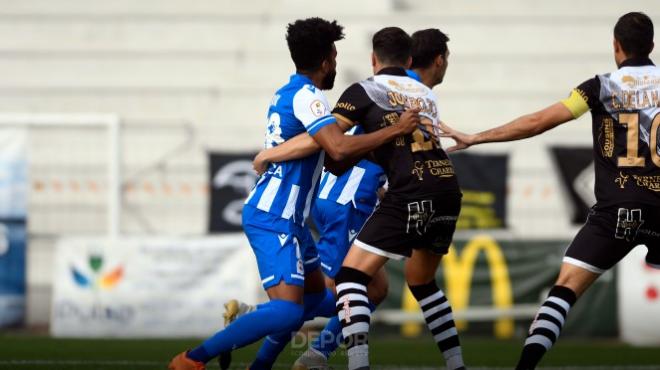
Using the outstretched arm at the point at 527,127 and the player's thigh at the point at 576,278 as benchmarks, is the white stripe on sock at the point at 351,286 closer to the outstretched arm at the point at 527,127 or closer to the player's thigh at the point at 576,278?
the outstretched arm at the point at 527,127

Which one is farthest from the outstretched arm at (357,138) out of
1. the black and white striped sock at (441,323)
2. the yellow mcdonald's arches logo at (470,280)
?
the yellow mcdonald's arches logo at (470,280)

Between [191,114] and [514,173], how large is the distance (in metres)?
4.89

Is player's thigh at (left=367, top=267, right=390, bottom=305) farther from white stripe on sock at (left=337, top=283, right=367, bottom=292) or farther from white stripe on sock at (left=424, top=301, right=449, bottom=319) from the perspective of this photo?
white stripe on sock at (left=337, top=283, right=367, bottom=292)

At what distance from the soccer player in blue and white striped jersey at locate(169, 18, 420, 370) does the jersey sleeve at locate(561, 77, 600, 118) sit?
90 centimetres

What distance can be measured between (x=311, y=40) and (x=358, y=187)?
174cm

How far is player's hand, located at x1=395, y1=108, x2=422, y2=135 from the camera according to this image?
7363 mm

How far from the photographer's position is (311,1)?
64.0 feet

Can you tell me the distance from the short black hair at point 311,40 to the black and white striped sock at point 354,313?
124cm

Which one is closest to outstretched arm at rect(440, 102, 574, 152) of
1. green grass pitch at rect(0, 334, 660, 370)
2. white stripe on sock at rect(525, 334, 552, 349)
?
white stripe on sock at rect(525, 334, 552, 349)

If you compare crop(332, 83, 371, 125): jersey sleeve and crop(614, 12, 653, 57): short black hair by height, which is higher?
crop(614, 12, 653, 57): short black hair

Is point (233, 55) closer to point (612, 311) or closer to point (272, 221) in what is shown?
point (612, 311)

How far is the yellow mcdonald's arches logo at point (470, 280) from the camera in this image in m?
15.1

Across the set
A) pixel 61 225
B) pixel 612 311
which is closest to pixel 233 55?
pixel 61 225

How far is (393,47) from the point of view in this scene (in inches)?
303
